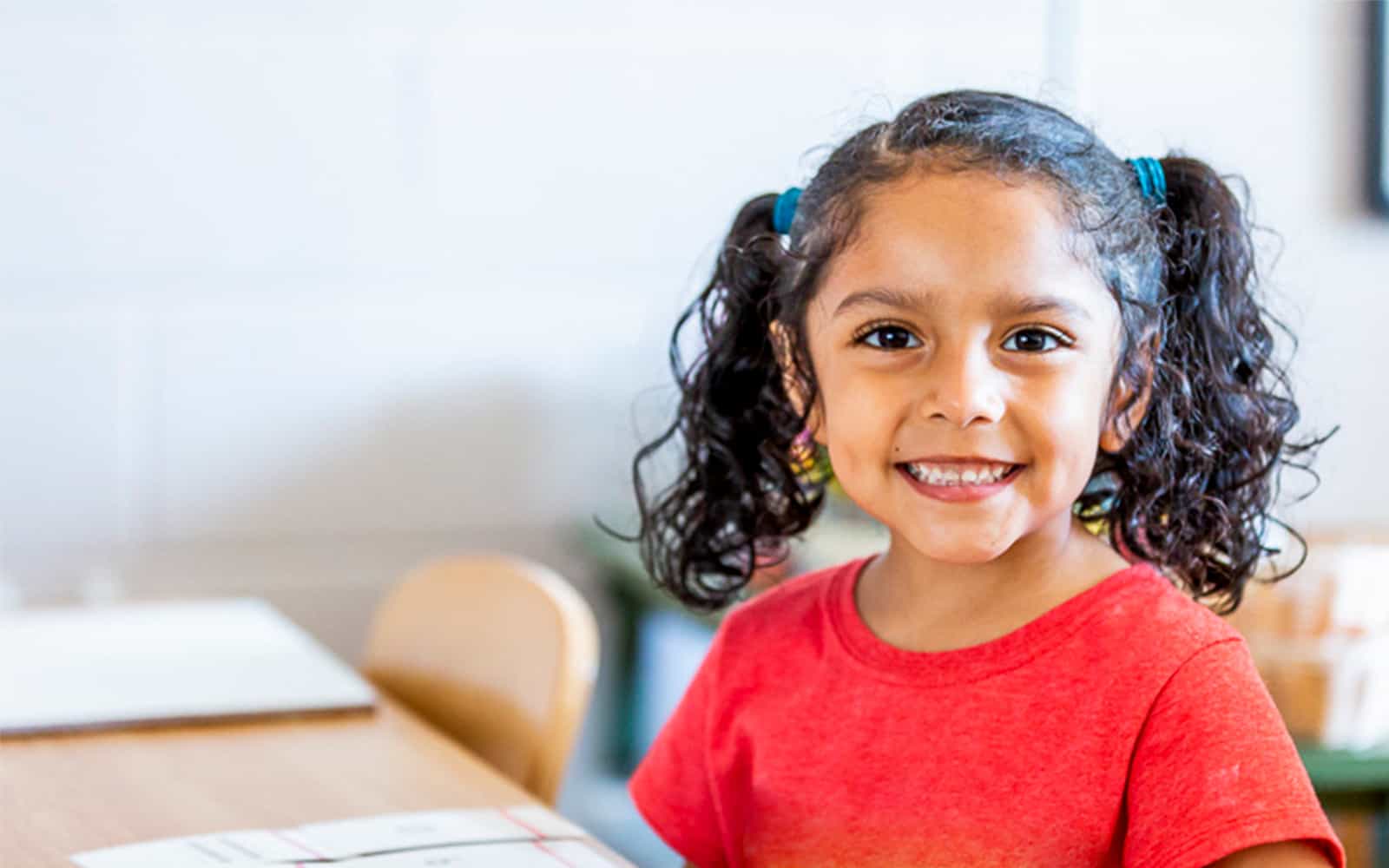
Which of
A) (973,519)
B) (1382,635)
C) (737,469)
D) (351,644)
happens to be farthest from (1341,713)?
(351,644)

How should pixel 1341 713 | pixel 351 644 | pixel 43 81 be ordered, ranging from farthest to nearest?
pixel 351 644, pixel 43 81, pixel 1341 713

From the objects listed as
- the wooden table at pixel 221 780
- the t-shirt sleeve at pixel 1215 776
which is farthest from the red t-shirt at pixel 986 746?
the wooden table at pixel 221 780

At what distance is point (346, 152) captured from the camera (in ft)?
7.74

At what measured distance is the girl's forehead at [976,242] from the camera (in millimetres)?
937

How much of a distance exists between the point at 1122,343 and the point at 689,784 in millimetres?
364

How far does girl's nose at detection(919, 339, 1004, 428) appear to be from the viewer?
3.01 feet

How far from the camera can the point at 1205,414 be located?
3.44 ft

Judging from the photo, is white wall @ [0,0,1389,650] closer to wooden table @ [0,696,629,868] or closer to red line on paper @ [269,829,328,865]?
wooden table @ [0,696,629,868]

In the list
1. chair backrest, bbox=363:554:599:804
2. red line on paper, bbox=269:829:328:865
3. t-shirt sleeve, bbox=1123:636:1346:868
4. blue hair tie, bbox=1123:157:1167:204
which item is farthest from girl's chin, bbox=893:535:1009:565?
chair backrest, bbox=363:554:599:804

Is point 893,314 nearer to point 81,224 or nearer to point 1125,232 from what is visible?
point 1125,232

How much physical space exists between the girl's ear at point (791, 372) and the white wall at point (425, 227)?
3.69 feet

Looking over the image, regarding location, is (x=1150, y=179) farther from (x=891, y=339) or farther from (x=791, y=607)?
(x=791, y=607)

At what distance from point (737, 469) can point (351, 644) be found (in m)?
1.35

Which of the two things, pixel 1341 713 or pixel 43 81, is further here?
pixel 43 81
